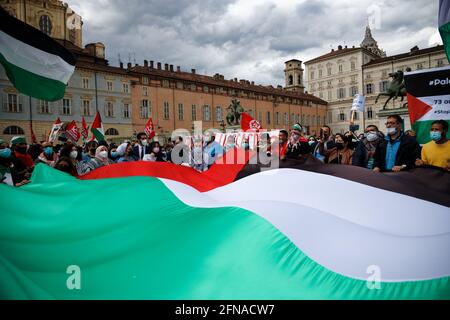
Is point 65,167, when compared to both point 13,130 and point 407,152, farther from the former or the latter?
point 13,130

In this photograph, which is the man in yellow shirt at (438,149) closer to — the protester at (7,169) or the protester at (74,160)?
the protester at (74,160)

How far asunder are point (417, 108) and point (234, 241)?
19.3ft

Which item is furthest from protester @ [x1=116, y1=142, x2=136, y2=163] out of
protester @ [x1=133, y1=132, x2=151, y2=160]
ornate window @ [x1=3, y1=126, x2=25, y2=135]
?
ornate window @ [x1=3, y1=126, x2=25, y2=135]

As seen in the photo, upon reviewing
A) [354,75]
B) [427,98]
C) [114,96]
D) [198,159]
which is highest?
[354,75]

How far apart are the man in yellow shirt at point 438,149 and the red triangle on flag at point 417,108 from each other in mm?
1771

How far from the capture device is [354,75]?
79.8 m

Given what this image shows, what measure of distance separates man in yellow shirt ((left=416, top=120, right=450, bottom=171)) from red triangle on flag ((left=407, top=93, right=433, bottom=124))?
5.81 ft

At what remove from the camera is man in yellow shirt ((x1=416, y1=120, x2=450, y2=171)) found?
5410 mm

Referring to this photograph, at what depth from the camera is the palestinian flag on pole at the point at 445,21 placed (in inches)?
160

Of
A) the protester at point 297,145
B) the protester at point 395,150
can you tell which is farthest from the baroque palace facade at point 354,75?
the protester at point 395,150

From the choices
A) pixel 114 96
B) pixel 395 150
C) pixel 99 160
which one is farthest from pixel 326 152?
pixel 114 96

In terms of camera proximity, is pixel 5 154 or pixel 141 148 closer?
pixel 5 154
